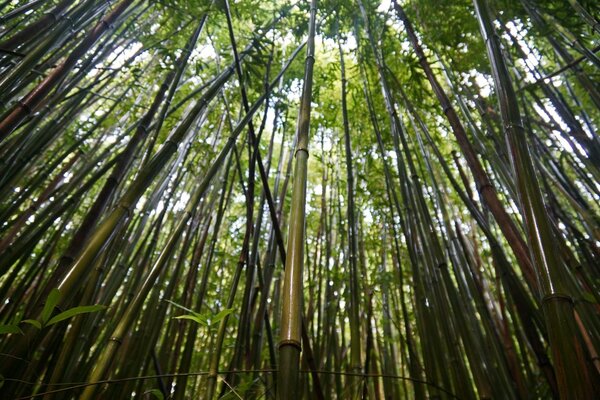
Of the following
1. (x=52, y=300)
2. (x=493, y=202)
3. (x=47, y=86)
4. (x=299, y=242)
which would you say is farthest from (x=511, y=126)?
(x=47, y=86)

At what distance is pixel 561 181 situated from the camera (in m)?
2.33

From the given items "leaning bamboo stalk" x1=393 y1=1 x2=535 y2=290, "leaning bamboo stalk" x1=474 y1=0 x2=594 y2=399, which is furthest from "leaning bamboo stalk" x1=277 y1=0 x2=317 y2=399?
"leaning bamboo stalk" x1=393 y1=1 x2=535 y2=290

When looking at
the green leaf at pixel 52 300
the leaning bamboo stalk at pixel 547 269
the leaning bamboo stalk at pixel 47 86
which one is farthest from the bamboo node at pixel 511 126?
the leaning bamboo stalk at pixel 47 86

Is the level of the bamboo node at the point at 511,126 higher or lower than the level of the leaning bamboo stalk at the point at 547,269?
higher

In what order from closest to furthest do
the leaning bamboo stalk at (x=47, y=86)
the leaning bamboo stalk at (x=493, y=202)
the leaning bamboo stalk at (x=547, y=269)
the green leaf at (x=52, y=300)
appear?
1. the leaning bamboo stalk at (x=547, y=269)
2. the green leaf at (x=52, y=300)
3. the leaning bamboo stalk at (x=493, y=202)
4. the leaning bamboo stalk at (x=47, y=86)

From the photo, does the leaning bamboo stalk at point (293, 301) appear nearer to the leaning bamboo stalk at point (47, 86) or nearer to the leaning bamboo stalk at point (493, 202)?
the leaning bamboo stalk at point (493, 202)

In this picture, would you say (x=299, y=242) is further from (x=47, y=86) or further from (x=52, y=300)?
(x=47, y=86)

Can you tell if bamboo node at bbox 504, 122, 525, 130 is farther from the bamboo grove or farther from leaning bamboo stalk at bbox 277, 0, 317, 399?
leaning bamboo stalk at bbox 277, 0, 317, 399

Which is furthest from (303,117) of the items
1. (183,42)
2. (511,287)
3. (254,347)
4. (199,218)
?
(183,42)

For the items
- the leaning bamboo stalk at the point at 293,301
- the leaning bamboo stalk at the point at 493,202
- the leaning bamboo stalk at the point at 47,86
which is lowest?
the leaning bamboo stalk at the point at 293,301

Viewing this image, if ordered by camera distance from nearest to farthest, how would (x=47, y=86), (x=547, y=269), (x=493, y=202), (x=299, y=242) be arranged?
(x=547, y=269) → (x=299, y=242) → (x=493, y=202) → (x=47, y=86)

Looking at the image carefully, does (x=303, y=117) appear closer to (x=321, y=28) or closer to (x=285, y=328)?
(x=285, y=328)

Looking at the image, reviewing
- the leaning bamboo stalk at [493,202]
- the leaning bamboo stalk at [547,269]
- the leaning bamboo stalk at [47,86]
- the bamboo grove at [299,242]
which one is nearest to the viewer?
the leaning bamboo stalk at [547,269]

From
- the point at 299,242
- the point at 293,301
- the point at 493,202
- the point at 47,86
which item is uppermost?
the point at 47,86
